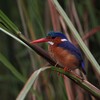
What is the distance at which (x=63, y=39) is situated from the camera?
56.8 inches

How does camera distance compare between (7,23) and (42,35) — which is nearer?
(7,23)

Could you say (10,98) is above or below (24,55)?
below

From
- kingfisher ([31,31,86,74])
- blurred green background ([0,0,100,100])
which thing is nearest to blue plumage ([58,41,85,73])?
kingfisher ([31,31,86,74])

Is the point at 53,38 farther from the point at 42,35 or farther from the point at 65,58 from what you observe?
the point at 42,35

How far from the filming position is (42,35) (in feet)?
5.49

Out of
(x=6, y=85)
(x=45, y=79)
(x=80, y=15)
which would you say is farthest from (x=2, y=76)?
(x=80, y=15)

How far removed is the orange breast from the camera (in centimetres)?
133

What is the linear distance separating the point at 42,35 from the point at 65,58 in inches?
14.2

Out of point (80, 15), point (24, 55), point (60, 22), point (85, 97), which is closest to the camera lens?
point (60, 22)

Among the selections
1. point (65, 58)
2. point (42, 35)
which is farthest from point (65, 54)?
point (42, 35)

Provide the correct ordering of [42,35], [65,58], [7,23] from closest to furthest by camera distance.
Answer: [7,23] < [65,58] < [42,35]

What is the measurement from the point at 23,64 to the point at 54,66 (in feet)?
3.62

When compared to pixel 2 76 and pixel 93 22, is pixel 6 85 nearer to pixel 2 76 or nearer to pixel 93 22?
pixel 2 76

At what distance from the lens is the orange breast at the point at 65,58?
1.33m
